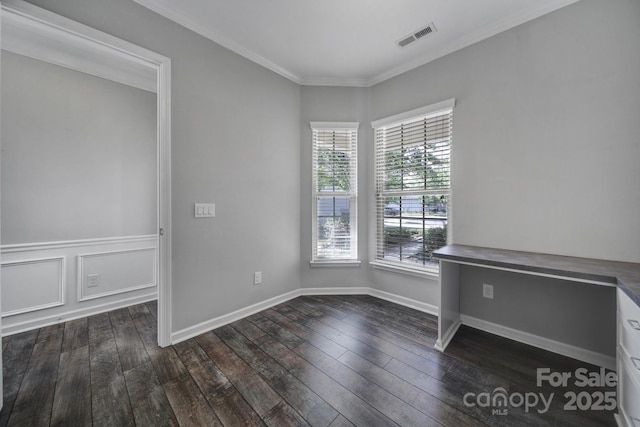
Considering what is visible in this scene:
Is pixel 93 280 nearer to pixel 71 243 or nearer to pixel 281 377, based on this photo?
pixel 71 243

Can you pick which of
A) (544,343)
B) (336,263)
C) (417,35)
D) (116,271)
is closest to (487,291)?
(544,343)

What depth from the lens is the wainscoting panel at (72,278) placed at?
7.25 feet

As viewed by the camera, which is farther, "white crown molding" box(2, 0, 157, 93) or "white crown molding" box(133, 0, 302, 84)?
→ "white crown molding" box(133, 0, 302, 84)

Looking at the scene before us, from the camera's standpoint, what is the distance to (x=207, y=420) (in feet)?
4.31

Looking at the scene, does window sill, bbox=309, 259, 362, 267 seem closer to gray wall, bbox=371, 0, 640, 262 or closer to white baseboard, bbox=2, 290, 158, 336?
gray wall, bbox=371, 0, 640, 262

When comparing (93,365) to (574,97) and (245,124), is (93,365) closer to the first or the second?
(245,124)

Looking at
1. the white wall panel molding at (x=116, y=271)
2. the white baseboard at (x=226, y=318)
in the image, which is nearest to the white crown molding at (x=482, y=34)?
the white baseboard at (x=226, y=318)

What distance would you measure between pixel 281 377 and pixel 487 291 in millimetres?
1920

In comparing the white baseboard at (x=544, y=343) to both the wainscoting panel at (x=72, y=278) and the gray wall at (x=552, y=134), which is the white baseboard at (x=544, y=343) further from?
the wainscoting panel at (x=72, y=278)

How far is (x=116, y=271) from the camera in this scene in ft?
9.09

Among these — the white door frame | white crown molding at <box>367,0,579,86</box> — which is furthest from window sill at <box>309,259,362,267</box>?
white crown molding at <box>367,0,579,86</box>

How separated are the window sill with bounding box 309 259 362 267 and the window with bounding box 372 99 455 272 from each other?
271 millimetres

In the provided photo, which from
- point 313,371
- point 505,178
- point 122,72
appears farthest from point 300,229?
point 122,72

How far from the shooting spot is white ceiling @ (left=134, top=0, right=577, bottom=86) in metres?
1.91
